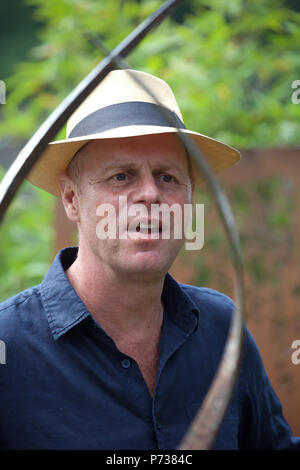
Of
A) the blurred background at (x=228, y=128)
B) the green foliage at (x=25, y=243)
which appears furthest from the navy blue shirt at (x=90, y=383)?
the green foliage at (x=25, y=243)

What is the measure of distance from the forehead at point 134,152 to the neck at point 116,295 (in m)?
0.30

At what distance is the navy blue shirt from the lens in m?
1.55

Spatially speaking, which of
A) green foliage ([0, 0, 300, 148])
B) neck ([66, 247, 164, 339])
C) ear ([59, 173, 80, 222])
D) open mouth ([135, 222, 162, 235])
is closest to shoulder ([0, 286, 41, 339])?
neck ([66, 247, 164, 339])

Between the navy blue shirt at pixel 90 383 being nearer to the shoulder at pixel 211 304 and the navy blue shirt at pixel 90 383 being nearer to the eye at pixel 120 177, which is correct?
the shoulder at pixel 211 304

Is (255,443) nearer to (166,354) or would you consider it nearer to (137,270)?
(166,354)

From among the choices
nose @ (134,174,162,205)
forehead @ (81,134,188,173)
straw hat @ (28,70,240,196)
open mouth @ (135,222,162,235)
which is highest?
straw hat @ (28,70,240,196)

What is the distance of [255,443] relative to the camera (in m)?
1.93

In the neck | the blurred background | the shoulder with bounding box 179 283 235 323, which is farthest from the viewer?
the blurred background

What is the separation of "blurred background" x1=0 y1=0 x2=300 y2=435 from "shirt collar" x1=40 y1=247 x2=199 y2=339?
4.50ft

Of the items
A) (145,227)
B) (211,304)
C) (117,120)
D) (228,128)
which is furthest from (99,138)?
(228,128)

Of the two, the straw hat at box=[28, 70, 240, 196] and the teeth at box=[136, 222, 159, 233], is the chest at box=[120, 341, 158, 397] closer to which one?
the teeth at box=[136, 222, 159, 233]

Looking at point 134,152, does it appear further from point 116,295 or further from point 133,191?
point 116,295
